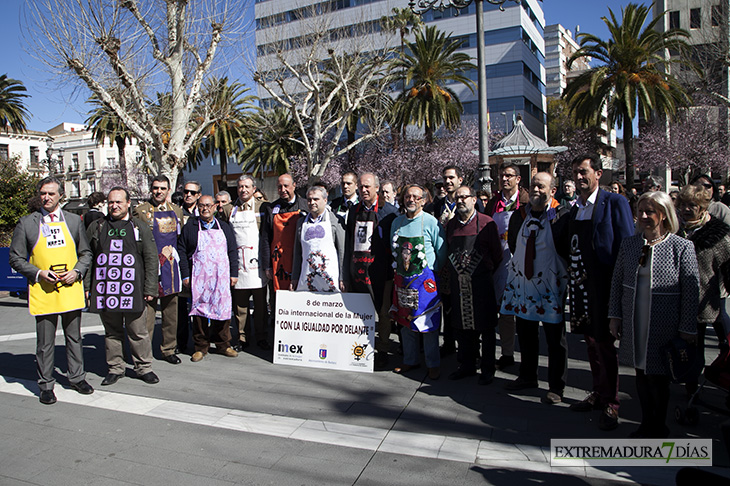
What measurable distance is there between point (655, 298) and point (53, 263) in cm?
538

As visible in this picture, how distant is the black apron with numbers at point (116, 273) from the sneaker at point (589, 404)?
4.44 meters

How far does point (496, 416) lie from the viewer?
4312 millimetres

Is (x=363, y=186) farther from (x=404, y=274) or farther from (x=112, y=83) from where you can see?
(x=112, y=83)

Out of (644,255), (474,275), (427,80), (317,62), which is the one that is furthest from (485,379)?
(427,80)

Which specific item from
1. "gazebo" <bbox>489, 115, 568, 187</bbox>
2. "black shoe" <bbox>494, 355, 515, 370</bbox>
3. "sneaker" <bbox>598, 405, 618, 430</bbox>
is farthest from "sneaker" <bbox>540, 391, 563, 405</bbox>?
"gazebo" <bbox>489, 115, 568, 187</bbox>

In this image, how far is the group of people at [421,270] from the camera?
12.5ft

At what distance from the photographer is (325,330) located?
5660mm

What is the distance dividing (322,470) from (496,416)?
1.67m

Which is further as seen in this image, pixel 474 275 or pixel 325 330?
pixel 325 330

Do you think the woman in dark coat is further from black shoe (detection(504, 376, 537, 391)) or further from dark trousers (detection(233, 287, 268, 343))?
dark trousers (detection(233, 287, 268, 343))

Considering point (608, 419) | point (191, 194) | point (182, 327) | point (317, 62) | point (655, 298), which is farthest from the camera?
point (317, 62)

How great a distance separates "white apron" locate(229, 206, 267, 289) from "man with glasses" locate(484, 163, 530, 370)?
296 cm

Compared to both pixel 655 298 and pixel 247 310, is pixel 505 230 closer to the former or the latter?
pixel 655 298

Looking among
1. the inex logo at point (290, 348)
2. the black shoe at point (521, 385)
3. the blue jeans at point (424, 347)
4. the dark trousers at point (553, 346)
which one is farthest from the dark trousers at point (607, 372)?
the inex logo at point (290, 348)
